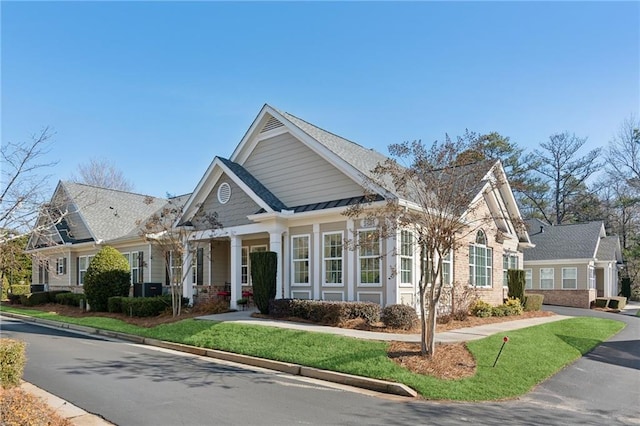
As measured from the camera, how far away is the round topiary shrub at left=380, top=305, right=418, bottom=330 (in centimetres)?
1377

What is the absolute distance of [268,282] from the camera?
17016mm

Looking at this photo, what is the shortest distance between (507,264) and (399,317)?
13.5 metres

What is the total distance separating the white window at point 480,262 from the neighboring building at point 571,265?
10518mm

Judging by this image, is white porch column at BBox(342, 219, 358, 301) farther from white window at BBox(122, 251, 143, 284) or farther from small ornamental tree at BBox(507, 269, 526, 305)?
white window at BBox(122, 251, 143, 284)

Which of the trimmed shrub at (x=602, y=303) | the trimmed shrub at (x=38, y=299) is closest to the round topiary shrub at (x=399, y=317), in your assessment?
the trimmed shrub at (x=38, y=299)

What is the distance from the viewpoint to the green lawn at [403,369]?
354 inches

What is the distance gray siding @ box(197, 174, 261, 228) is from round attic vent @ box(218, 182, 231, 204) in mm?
136

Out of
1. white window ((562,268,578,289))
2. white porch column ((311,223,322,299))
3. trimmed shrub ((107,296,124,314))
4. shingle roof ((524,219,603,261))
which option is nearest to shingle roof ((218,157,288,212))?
white porch column ((311,223,322,299))

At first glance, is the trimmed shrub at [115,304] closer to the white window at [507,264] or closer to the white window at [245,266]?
the white window at [245,266]

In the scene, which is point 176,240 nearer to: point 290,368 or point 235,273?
point 235,273

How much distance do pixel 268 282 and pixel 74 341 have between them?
20.6 feet

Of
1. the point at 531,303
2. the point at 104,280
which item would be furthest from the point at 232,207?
the point at 531,303

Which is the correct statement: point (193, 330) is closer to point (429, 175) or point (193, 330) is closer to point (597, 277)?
point (429, 175)

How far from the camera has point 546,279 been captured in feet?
113
